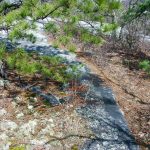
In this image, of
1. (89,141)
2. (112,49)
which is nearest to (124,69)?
(112,49)

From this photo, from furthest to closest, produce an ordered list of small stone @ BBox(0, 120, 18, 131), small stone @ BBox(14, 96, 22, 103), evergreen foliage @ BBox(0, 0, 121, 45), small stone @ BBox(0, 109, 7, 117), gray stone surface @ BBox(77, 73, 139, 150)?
small stone @ BBox(14, 96, 22, 103), small stone @ BBox(0, 109, 7, 117), small stone @ BBox(0, 120, 18, 131), gray stone surface @ BBox(77, 73, 139, 150), evergreen foliage @ BBox(0, 0, 121, 45)

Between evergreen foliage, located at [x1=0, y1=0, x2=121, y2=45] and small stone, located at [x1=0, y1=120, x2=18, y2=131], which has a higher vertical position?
evergreen foliage, located at [x1=0, y1=0, x2=121, y2=45]

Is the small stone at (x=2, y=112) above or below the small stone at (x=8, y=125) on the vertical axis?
above

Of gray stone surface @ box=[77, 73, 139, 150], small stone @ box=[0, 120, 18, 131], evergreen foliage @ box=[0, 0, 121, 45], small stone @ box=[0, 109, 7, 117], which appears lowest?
gray stone surface @ box=[77, 73, 139, 150]

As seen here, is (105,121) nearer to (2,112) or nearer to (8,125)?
(8,125)

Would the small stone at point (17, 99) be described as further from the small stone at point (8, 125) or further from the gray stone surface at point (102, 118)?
the small stone at point (8, 125)

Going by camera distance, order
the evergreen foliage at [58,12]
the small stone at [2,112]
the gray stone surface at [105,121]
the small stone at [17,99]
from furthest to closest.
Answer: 1. the small stone at [17,99]
2. the small stone at [2,112]
3. the gray stone surface at [105,121]
4. the evergreen foliage at [58,12]

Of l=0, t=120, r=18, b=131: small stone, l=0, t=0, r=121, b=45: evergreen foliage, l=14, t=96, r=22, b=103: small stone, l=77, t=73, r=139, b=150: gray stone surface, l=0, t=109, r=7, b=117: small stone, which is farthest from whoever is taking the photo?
l=14, t=96, r=22, b=103: small stone

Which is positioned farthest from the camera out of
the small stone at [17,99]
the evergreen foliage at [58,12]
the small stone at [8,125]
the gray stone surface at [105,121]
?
the small stone at [17,99]

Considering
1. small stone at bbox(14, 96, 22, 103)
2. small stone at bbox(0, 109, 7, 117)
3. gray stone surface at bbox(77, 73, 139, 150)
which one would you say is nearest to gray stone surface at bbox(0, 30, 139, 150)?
gray stone surface at bbox(77, 73, 139, 150)

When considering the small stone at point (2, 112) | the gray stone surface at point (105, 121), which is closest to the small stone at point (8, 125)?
the small stone at point (2, 112)

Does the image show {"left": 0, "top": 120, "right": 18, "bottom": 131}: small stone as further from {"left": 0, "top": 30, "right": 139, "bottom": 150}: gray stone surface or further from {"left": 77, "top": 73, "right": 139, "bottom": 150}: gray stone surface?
{"left": 77, "top": 73, "right": 139, "bottom": 150}: gray stone surface

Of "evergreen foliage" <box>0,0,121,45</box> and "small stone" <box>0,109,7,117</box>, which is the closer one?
"evergreen foliage" <box>0,0,121,45</box>

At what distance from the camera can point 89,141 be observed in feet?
24.8
